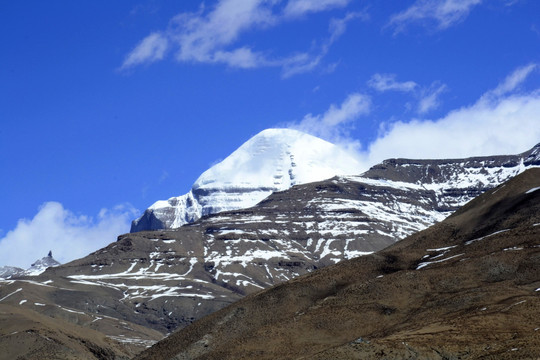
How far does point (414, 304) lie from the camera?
141750 millimetres

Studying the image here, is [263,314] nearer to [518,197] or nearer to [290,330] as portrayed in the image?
[290,330]

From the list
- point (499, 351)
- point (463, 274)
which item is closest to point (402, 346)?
point (499, 351)

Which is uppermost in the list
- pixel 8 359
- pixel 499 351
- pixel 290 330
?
pixel 8 359

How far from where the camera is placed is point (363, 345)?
362 ft

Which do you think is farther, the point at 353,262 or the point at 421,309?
the point at 353,262

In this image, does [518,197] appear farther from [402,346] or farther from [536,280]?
[402,346]

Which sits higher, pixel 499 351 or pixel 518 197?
pixel 518 197

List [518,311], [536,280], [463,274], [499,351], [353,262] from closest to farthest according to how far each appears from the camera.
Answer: [499,351]
[518,311]
[536,280]
[463,274]
[353,262]

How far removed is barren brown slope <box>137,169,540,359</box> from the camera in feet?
364

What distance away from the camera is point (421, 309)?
13800 centimetres

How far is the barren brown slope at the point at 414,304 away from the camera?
111 m

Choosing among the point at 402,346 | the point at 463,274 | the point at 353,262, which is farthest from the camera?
the point at 353,262

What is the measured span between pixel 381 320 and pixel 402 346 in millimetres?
31126

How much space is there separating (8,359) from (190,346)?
63.4 m
